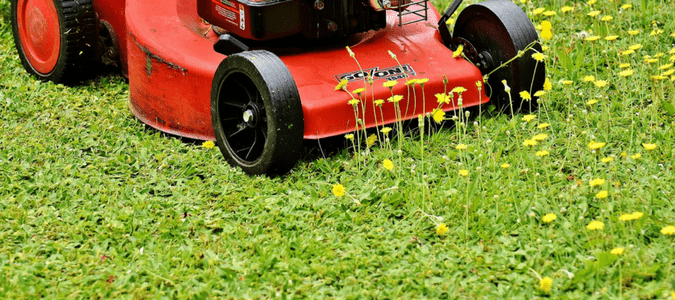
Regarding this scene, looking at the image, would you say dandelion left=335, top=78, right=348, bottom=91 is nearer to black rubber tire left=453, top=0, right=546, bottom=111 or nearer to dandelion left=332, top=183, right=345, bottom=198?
dandelion left=332, top=183, right=345, bottom=198

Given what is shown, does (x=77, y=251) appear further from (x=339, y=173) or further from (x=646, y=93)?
(x=646, y=93)

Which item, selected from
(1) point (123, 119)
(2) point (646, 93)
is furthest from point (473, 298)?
(1) point (123, 119)

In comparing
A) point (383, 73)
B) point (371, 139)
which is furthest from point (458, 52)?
point (371, 139)

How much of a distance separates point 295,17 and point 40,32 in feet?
5.45

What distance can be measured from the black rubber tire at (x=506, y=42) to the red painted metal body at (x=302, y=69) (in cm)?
13

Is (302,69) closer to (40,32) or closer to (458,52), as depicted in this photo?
(458,52)

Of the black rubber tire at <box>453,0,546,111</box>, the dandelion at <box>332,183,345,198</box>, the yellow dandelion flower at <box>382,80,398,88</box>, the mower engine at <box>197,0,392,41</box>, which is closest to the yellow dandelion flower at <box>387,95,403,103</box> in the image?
the yellow dandelion flower at <box>382,80,398,88</box>

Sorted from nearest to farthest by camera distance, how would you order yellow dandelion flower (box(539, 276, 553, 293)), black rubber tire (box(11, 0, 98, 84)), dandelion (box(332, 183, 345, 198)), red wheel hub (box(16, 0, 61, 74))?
1. yellow dandelion flower (box(539, 276, 553, 293))
2. dandelion (box(332, 183, 345, 198))
3. black rubber tire (box(11, 0, 98, 84))
4. red wheel hub (box(16, 0, 61, 74))

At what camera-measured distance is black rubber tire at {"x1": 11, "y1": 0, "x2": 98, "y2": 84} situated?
3809 millimetres

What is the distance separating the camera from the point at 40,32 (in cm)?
404

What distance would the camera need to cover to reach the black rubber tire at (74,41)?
3.81 m

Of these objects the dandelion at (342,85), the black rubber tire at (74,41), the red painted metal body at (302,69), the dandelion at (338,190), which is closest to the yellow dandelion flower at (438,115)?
the red painted metal body at (302,69)

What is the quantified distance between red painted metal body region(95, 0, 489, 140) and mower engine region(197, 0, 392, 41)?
11 cm

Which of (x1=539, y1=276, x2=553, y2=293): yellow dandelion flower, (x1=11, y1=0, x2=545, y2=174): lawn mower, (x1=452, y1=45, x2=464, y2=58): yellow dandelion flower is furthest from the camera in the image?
(x1=452, y1=45, x2=464, y2=58): yellow dandelion flower
